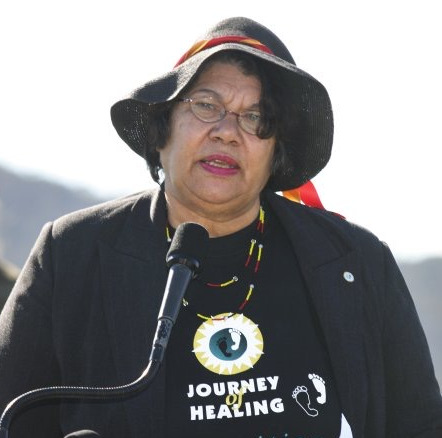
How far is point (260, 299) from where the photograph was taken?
5113mm

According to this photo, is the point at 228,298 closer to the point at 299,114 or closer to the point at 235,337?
the point at 235,337

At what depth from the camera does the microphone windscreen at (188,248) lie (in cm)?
434

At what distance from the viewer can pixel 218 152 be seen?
502 cm

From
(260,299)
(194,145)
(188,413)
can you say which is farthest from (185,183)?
(188,413)

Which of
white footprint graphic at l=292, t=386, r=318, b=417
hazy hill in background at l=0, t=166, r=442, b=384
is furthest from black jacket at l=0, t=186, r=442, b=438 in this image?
hazy hill in background at l=0, t=166, r=442, b=384

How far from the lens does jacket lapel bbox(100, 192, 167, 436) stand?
15.7 ft

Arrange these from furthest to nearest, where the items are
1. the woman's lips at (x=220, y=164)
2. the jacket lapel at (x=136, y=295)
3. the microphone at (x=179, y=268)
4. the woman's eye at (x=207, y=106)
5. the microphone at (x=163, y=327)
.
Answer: the woman's eye at (x=207, y=106), the woman's lips at (x=220, y=164), the jacket lapel at (x=136, y=295), the microphone at (x=179, y=268), the microphone at (x=163, y=327)

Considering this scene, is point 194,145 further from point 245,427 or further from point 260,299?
point 245,427

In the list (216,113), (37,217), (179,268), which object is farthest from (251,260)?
(37,217)

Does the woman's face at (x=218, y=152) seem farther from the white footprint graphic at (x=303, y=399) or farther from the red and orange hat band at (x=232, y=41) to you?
the white footprint graphic at (x=303, y=399)

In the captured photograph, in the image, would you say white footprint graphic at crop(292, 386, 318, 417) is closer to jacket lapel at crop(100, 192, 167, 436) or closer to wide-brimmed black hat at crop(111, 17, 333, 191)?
jacket lapel at crop(100, 192, 167, 436)

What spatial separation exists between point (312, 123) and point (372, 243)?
1.71ft

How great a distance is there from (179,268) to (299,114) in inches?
52.4

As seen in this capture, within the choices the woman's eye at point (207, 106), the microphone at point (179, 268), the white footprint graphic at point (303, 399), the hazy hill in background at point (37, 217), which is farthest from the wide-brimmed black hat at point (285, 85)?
the hazy hill in background at point (37, 217)
